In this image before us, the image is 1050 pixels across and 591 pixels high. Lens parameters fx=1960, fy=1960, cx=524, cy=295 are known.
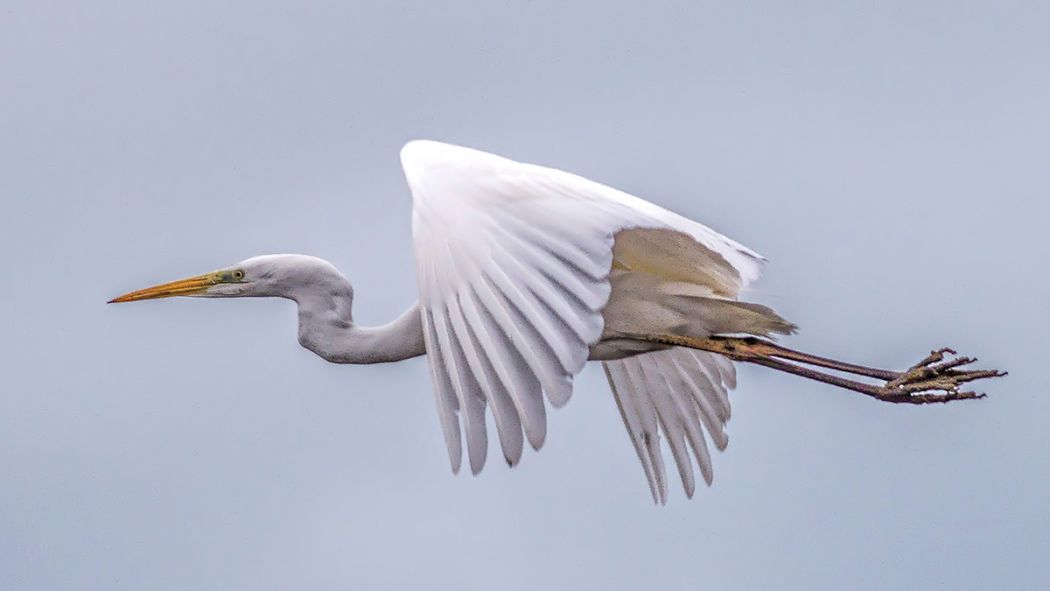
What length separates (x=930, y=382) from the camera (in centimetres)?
939

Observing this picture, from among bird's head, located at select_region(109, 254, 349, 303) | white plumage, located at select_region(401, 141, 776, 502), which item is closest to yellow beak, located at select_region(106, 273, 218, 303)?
bird's head, located at select_region(109, 254, 349, 303)

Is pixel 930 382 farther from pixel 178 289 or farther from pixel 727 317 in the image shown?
pixel 178 289

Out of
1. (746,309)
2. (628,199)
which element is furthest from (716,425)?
(628,199)

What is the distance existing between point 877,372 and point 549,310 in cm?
249

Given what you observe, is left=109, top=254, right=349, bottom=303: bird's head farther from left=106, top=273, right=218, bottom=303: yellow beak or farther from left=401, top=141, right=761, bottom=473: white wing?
left=401, top=141, right=761, bottom=473: white wing

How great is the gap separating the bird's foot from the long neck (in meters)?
2.30

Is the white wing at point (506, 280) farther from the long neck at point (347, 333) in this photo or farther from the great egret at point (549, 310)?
the long neck at point (347, 333)

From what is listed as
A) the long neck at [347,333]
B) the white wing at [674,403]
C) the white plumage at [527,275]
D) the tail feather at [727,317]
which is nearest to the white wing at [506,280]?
the white plumage at [527,275]

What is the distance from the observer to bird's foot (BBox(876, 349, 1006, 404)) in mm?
9367

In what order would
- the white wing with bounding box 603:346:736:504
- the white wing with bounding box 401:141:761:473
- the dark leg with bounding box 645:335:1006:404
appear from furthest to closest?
the white wing with bounding box 603:346:736:504
the dark leg with bounding box 645:335:1006:404
the white wing with bounding box 401:141:761:473

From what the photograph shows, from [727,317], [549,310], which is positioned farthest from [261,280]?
[549,310]

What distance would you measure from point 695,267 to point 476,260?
1.77 metres

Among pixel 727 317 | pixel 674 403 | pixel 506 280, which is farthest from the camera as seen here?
pixel 674 403

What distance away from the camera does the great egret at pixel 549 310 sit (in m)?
7.50
